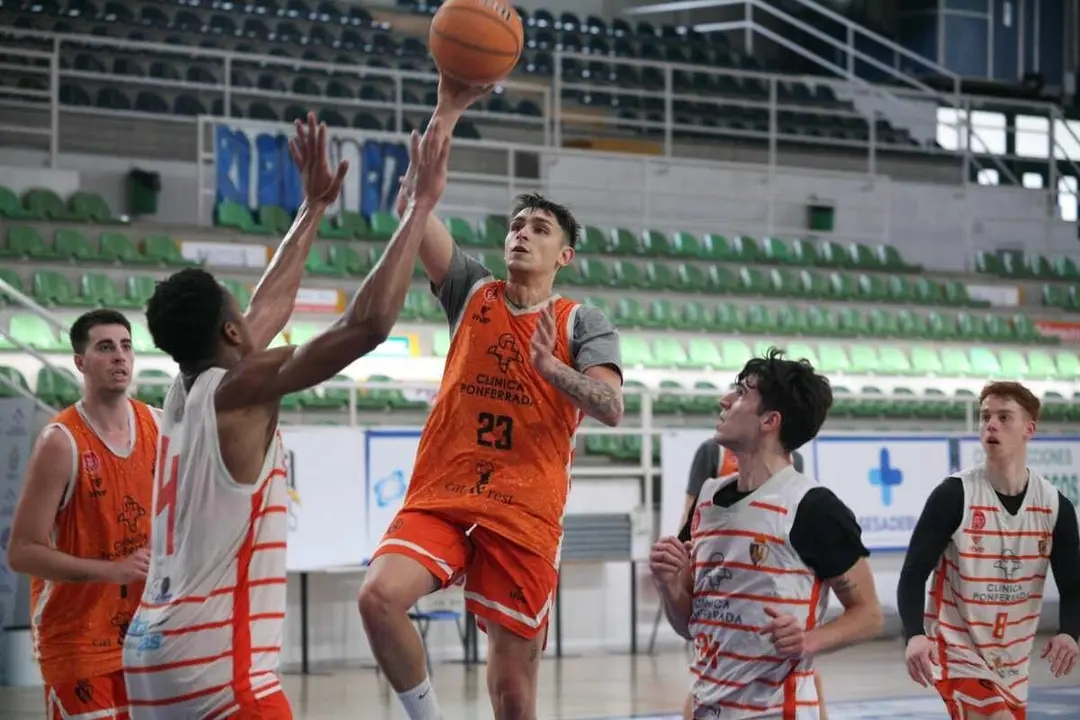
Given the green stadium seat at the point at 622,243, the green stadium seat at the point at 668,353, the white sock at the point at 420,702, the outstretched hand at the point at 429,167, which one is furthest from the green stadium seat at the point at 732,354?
the outstretched hand at the point at 429,167

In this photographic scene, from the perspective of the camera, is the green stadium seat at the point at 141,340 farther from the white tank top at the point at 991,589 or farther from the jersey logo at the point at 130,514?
the white tank top at the point at 991,589

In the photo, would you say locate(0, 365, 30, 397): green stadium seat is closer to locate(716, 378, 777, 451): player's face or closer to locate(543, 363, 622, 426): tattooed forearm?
locate(543, 363, 622, 426): tattooed forearm

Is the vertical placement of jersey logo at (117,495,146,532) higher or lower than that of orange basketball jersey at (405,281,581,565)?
lower

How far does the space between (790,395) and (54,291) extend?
1050cm

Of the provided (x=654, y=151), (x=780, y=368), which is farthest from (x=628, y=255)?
(x=780, y=368)

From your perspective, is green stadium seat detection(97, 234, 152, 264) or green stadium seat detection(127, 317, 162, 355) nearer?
green stadium seat detection(127, 317, 162, 355)

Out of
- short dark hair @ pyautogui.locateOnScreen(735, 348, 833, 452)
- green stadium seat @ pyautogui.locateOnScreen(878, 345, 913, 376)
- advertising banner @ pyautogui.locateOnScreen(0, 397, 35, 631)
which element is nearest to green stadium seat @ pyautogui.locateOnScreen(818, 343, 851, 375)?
green stadium seat @ pyautogui.locateOnScreen(878, 345, 913, 376)

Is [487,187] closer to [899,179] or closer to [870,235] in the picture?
[870,235]

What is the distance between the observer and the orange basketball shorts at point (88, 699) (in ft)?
15.4

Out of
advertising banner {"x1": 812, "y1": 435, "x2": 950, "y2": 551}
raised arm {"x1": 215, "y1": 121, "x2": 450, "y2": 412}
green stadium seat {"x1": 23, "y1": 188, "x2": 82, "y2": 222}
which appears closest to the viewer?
raised arm {"x1": 215, "y1": 121, "x2": 450, "y2": 412}

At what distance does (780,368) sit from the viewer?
400 centimetres

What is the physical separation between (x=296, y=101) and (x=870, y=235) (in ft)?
23.3

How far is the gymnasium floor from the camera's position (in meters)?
8.85

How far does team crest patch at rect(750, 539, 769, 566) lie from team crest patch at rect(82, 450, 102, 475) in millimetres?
2069
